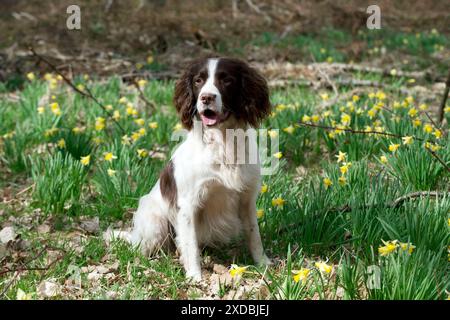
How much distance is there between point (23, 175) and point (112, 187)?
49.8 inches

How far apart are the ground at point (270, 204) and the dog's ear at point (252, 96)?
0.40 meters

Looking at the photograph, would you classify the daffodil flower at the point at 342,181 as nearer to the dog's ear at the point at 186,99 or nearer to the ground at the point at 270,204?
the ground at the point at 270,204

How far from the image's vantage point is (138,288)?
2.85m

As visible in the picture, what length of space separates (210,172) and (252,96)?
476 millimetres

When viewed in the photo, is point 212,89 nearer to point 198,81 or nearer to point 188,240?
point 198,81

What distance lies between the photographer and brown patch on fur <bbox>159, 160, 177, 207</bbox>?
3334 millimetres

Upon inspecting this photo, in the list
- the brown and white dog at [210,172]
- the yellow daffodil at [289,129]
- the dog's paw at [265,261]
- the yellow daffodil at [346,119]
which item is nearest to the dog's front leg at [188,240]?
the brown and white dog at [210,172]

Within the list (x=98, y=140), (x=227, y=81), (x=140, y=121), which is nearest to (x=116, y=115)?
(x=140, y=121)

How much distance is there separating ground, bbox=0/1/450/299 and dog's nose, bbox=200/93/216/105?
645 mm

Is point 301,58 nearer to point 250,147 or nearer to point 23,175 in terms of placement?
point 23,175

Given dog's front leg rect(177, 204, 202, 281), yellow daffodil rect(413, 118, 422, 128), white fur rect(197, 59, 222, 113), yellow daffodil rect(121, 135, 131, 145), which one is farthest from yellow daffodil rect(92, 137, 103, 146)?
yellow daffodil rect(413, 118, 422, 128)

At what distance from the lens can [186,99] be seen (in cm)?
325

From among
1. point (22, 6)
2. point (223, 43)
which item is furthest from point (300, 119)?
point (22, 6)

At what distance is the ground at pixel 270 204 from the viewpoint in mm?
2699
